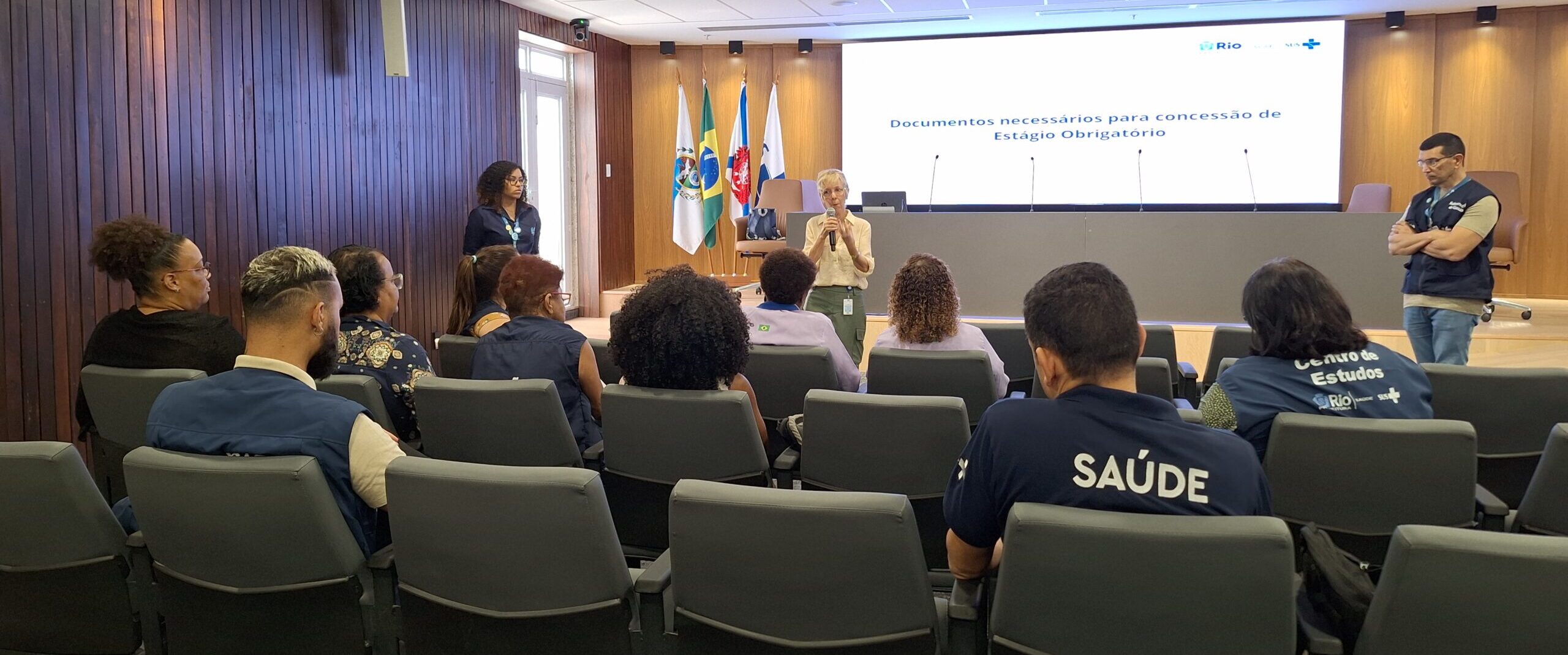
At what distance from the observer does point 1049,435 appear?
167 cm

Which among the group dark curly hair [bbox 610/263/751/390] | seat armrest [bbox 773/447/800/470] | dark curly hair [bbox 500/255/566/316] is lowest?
seat armrest [bbox 773/447/800/470]

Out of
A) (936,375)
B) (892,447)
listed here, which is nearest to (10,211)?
(936,375)

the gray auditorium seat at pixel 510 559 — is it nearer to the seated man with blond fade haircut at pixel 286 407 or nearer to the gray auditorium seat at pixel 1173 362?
the seated man with blond fade haircut at pixel 286 407

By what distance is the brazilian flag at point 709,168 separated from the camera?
1114 centimetres

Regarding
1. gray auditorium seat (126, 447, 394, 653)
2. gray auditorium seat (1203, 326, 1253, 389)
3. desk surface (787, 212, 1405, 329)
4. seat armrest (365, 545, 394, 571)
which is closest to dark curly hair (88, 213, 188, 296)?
gray auditorium seat (126, 447, 394, 653)

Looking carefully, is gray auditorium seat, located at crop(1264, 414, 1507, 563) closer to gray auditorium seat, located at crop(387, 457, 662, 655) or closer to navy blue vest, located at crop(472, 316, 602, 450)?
gray auditorium seat, located at crop(387, 457, 662, 655)

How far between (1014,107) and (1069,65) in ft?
2.03

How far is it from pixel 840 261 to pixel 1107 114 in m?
5.28

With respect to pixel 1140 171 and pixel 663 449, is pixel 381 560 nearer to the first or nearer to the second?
pixel 663 449

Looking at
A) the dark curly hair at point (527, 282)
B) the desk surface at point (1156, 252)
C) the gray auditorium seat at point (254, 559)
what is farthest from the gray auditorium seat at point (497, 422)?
the desk surface at point (1156, 252)

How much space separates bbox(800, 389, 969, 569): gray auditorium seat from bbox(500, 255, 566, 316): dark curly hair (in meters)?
1.09

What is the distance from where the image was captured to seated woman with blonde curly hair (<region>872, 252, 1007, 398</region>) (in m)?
3.67

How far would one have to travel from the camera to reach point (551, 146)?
10219 mm

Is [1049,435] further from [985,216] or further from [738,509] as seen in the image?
[985,216]
